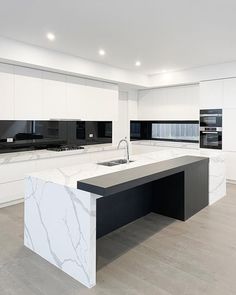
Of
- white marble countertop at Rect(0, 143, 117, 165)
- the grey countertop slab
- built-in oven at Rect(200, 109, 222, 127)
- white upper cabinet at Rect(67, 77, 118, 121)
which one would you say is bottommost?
the grey countertop slab

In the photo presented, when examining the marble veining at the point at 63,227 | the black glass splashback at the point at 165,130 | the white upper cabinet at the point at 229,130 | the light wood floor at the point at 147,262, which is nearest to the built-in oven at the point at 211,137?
the white upper cabinet at the point at 229,130

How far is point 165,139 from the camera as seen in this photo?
275 inches

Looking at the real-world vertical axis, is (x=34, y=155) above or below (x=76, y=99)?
below

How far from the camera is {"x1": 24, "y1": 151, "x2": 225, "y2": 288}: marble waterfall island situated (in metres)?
2.14

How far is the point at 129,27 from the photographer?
3.40 metres

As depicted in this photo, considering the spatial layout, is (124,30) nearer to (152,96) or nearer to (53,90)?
(53,90)

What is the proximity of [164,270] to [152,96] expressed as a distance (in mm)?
5262

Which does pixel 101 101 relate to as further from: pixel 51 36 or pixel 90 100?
pixel 51 36

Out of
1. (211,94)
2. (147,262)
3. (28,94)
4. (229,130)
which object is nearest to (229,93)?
(211,94)

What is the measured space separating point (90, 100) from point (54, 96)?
3.04ft

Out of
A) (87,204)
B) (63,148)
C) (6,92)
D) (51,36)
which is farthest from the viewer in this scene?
(63,148)

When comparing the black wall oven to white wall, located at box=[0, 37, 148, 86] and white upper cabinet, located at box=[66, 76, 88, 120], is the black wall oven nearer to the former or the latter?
white wall, located at box=[0, 37, 148, 86]

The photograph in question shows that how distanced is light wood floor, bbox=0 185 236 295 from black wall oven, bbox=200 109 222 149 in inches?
97.9

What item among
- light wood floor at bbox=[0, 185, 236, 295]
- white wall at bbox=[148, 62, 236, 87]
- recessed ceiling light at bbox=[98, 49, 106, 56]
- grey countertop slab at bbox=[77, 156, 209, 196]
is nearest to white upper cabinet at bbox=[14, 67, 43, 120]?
recessed ceiling light at bbox=[98, 49, 106, 56]
